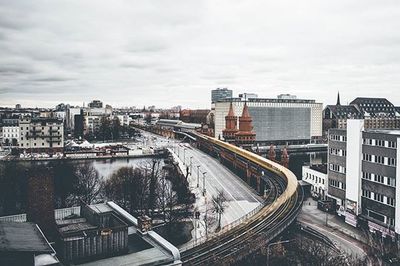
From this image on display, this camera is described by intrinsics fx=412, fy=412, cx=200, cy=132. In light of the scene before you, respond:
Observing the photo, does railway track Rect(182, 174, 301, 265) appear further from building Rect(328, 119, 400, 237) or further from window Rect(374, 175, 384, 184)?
window Rect(374, 175, 384, 184)

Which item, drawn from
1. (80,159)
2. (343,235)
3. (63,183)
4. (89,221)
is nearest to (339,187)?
(343,235)

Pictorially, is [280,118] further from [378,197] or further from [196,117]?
[378,197]

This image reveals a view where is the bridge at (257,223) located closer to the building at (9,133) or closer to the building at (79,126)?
the building at (9,133)

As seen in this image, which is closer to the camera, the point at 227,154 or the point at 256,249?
the point at 256,249

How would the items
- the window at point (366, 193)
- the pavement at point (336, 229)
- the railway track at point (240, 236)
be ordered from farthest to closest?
the window at point (366, 193), the pavement at point (336, 229), the railway track at point (240, 236)

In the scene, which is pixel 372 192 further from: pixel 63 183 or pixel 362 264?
pixel 63 183

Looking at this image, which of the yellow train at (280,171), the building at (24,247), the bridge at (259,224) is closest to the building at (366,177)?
the bridge at (259,224)

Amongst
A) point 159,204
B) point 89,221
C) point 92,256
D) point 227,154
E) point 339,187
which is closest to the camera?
point 92,256

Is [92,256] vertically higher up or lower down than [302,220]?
higher up

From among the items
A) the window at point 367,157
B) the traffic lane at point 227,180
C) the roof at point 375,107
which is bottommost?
the traffic lane at point 227,180
